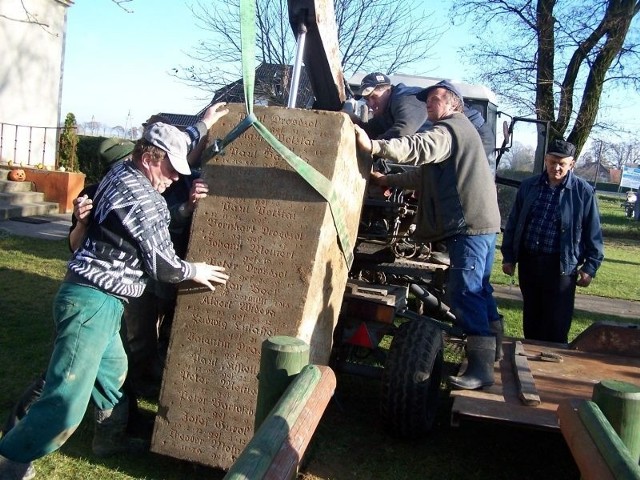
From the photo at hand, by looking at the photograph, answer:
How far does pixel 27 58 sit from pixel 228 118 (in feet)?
42.4

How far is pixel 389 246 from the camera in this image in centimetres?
545

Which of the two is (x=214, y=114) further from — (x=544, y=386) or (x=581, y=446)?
(x=581, y=446)

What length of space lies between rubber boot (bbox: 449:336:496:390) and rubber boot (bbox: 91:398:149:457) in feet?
6.05

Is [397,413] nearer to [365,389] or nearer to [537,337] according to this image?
[365,389]

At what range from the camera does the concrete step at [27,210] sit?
1252 centimetres

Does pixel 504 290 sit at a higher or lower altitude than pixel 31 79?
lower

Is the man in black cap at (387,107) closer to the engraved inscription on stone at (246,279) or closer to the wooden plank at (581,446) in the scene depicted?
the engraved inscription on stone at (246,279)

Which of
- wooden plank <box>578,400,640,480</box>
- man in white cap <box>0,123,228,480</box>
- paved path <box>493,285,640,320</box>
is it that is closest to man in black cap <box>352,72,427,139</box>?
man in white cap <box>0,123,228,480</box>

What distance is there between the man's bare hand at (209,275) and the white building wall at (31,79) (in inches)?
490

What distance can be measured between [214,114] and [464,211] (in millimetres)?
1597

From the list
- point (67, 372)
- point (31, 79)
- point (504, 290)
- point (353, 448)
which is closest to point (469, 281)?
point (353, 448)

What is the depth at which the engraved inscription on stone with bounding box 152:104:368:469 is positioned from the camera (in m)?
3.65

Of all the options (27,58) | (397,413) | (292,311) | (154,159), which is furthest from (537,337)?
(27,58)

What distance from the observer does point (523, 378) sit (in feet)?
13.9
